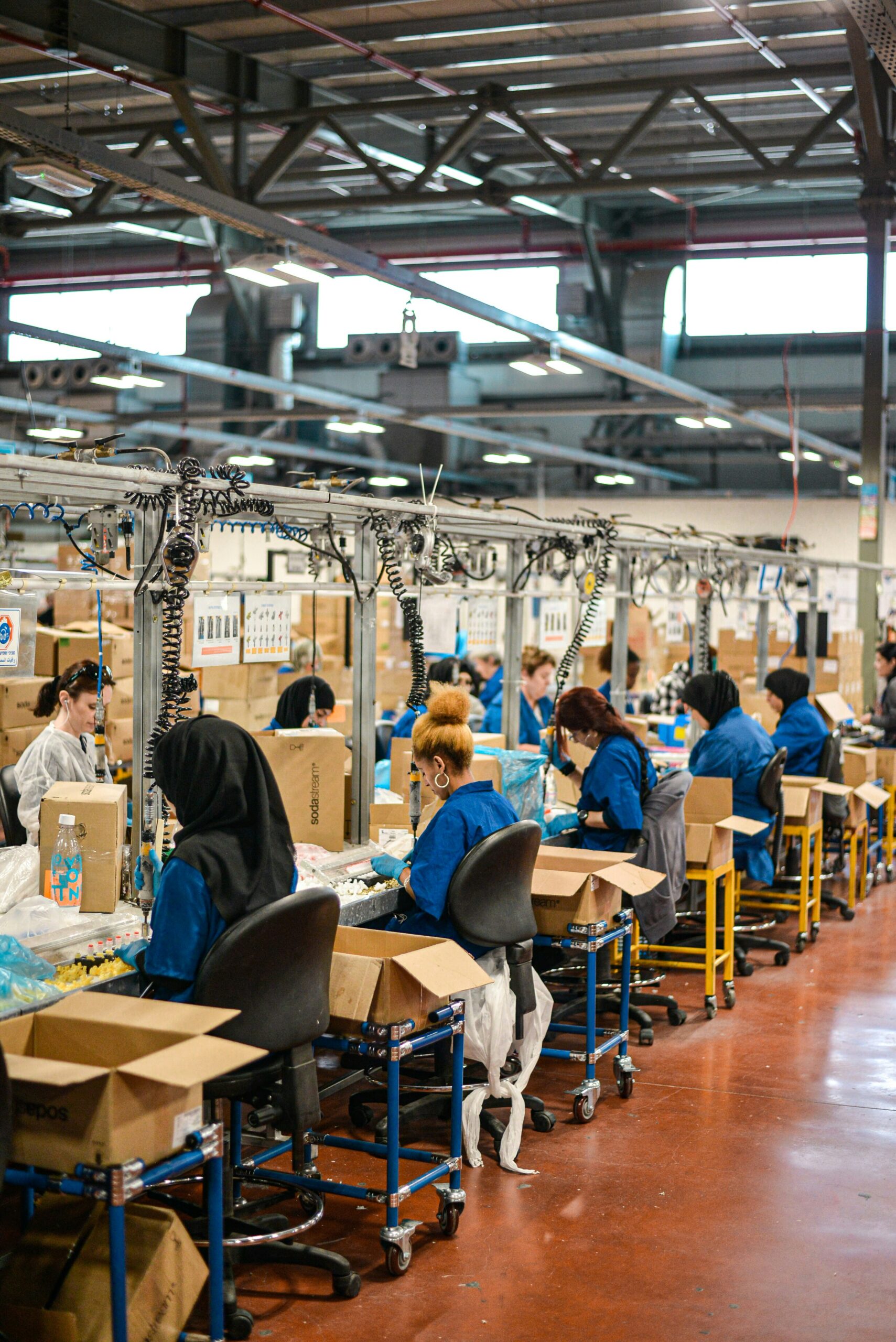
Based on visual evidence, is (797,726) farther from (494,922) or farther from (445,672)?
(494,922)

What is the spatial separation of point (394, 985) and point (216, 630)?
4.77ft

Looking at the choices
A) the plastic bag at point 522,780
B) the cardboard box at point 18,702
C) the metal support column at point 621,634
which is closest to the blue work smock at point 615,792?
the plastic bag at point 522,780

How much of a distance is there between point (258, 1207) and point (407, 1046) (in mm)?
633

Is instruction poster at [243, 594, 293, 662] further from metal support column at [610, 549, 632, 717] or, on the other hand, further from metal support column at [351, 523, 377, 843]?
metal support column at [610, 549, 632, 717]

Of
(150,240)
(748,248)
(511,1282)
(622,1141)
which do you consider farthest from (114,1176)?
(150,240)

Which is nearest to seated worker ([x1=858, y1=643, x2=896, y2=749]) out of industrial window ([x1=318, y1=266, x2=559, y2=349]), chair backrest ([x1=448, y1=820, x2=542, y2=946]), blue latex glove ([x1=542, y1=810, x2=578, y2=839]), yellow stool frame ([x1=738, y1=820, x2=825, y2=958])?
yellow stool frame ([x1=738, y1=820, x2=825, y2=958])

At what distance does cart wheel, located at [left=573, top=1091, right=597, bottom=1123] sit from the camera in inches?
171

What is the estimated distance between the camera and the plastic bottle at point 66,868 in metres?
3.68

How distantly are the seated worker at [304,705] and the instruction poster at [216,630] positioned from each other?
164 cm

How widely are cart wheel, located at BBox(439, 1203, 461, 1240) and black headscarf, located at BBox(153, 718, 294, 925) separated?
1.07m

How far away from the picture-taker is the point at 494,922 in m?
3.86

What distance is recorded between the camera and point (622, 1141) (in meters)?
4.23

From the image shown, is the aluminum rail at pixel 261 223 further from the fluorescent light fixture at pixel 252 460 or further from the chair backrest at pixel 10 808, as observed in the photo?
the fluorescent light fixture at pixel 252 460

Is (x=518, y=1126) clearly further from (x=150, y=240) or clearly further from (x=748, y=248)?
(x=150, y=240)
